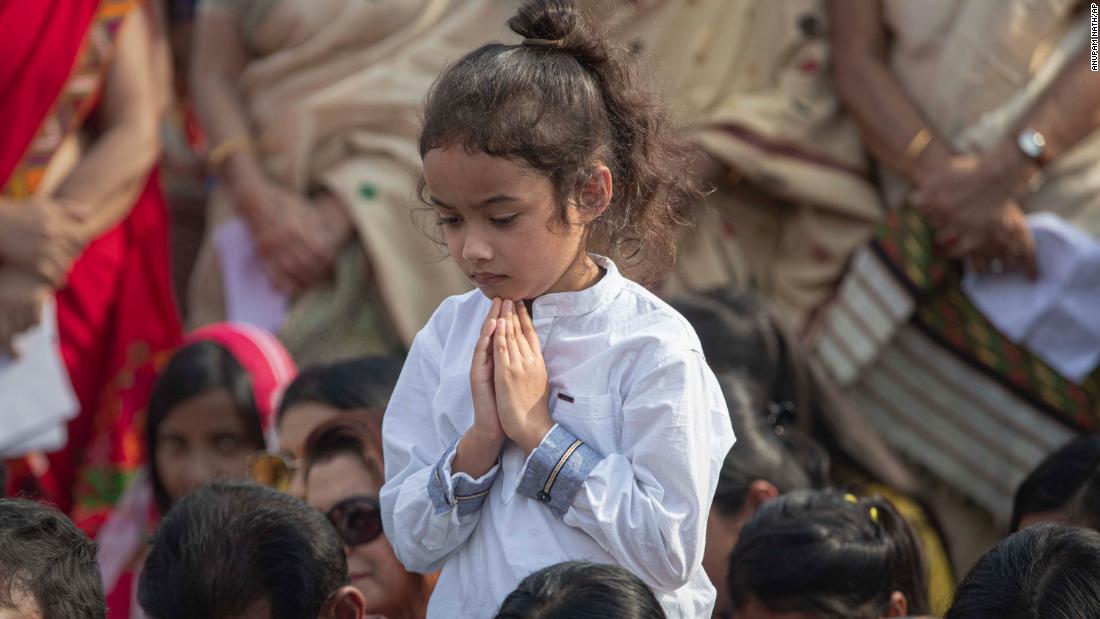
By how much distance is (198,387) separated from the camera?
3.98m

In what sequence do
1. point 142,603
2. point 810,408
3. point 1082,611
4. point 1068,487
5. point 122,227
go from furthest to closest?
point 122,227 → point 810,408 → point 1068,487 → point 142,603 → point 1082,611

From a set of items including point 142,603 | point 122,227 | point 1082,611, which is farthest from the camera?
point 122,227

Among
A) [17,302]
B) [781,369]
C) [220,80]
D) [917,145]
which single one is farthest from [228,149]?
[917,145]

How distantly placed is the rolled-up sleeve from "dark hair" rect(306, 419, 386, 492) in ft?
3.22

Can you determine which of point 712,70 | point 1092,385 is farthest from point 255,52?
point 1092,385

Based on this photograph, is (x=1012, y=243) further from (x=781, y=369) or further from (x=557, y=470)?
(x=557, y=470)

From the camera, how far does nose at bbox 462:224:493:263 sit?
2141 millimetres

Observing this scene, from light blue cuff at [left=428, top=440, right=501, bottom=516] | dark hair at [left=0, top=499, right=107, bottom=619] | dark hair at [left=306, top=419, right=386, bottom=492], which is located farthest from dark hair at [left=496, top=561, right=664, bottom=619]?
dark hair at [left=306, top=419, right=386, bottom=492]

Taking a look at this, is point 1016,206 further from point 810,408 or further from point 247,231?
point 247,231

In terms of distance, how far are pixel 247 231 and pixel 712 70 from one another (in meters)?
1.46

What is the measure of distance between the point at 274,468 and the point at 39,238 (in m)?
1.41

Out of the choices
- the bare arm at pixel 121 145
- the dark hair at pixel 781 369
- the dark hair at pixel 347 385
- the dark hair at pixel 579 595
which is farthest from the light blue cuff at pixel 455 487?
the bare arm at pixel 121 145

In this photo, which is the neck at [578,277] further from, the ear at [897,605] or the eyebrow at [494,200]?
the ear at [897,605]

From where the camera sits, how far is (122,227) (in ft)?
15.5
